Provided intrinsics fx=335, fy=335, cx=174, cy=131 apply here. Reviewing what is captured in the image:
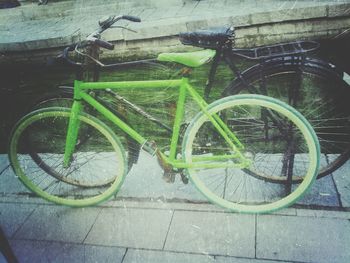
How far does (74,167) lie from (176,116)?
5.51 feet

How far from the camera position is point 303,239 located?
3.13 m

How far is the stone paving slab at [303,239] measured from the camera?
9.75 ft

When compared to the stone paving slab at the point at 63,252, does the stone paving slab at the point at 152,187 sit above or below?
above

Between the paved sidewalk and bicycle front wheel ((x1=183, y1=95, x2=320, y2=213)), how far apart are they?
0.19m

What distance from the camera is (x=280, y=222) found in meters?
3.35

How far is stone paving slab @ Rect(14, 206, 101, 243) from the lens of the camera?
11.8ft

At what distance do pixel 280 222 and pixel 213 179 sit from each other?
0.94 meters

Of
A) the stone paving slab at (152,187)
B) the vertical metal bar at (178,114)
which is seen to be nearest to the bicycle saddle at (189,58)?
the vertical metal bar at (178,114)

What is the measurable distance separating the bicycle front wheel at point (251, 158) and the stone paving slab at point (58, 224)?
1296 millimetres

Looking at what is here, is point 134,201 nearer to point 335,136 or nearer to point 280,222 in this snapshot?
point 280,222

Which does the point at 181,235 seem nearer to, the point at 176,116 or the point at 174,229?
the point at 174,229

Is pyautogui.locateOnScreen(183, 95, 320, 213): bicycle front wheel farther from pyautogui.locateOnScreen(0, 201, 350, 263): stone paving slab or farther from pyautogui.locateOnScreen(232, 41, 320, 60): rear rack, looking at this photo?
pyautogui.locateOnScreen(232, 41, 320, 60): rear rack

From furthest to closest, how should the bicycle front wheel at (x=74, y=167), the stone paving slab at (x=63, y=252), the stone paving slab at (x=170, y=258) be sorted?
1. the bicycle front wheel at (x=74, y=167)
2. the stone paving slab at (x=63, y=252)
3. the stone paving slab at (x=170, y=258)

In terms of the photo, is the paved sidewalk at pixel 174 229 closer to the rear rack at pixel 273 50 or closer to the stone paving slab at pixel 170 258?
the stone paving slab at pixel 170 258
